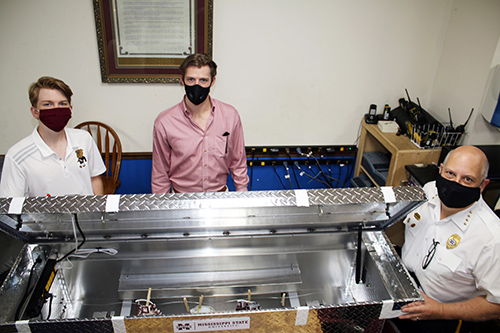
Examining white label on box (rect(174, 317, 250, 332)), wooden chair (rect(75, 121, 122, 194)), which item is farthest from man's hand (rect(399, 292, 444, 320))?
wooden chair (rect(75, 121, 122, 194))

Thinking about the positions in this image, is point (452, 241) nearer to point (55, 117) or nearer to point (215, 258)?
point (215, 258)

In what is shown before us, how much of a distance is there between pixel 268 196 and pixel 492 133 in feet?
7.50

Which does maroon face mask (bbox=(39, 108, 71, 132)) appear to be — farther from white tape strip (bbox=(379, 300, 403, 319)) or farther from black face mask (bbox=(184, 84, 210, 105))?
white tape strip (bbox=(379, 300, 403, 319))

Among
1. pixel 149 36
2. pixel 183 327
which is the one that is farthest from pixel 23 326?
pixel 149 36

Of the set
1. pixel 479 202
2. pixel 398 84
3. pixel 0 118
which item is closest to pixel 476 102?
pixel 398 84

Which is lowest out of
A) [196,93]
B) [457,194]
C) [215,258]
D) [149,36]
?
[215,258]

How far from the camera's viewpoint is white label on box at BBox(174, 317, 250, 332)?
49.8 inches

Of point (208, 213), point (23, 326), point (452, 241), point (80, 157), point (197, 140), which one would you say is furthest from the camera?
point (197, 140)

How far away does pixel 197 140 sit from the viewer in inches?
84.0

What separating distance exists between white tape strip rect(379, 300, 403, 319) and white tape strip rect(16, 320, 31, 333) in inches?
53.9

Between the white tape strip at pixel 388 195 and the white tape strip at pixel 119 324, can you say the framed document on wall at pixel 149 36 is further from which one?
the white tape strip at pixel 119 324

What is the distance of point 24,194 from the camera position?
1.80 metres

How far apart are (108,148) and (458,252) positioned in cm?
277

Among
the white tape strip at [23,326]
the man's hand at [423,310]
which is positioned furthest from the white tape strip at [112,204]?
the man's hand at [423,310]
